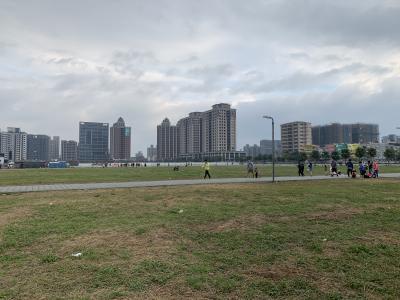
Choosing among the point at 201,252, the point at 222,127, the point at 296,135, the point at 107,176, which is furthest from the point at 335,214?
the point at 296,135

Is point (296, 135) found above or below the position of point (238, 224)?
above

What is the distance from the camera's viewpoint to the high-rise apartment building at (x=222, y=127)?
594ft

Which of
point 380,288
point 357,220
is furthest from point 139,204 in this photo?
point 380,288

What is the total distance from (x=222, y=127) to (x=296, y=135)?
129ft

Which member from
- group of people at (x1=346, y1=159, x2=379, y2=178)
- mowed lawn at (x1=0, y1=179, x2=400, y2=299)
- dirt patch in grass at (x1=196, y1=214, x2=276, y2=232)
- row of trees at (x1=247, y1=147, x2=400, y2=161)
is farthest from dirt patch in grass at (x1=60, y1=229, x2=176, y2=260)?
row of trees at (x1=247, y1=147, x2=400, y2=161)

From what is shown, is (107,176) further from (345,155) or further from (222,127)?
(222,127)

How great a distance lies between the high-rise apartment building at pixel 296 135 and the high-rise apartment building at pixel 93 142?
95620 mm

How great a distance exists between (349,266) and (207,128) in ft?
611

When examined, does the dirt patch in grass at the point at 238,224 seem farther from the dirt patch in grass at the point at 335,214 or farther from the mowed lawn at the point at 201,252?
the dirt patch in grass at the point at 335,214

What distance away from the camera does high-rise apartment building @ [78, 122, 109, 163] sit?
623ft

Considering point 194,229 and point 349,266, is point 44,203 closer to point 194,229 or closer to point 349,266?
point 194,229

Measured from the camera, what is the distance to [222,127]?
18112 cm

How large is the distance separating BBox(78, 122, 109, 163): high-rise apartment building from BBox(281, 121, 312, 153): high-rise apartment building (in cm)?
9562

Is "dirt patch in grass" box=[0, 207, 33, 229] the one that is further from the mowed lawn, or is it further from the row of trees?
the row of trees
